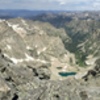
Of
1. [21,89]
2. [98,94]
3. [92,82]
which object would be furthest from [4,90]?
[92,82]

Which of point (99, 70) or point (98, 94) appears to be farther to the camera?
point (99, 70)

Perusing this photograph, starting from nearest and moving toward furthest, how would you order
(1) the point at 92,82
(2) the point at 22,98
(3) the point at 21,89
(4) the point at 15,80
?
(2) the point at 22,98, (3) the point at 21,89, (4) the point at 15,80, (1) the point at 92,82

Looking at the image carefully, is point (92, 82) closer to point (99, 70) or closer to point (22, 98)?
point (99, 70)

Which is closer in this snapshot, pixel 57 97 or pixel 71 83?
pixel 57 97

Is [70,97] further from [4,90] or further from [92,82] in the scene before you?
[92,82]

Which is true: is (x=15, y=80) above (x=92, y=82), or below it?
above

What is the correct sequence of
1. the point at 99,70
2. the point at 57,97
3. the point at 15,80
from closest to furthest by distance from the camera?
the point at 57,97 → the point at 15,80 → the point at 99,70

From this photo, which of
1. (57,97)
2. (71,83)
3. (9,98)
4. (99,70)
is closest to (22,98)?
(9,98)

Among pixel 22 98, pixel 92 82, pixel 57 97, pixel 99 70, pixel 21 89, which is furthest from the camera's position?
pixel 99 70

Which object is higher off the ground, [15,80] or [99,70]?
[15,80]
